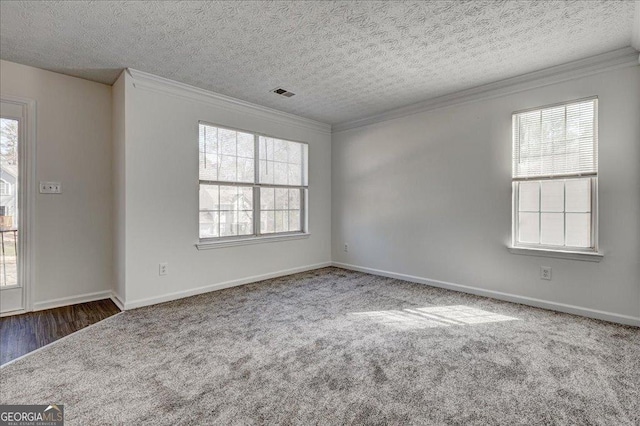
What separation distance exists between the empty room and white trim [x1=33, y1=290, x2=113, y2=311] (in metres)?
0.03

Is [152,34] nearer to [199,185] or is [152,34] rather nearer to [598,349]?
[199,185]

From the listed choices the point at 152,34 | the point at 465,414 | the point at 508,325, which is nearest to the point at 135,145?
the point at 152,34

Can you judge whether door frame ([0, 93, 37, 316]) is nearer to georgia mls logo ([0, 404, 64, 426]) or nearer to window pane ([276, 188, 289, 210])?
georgia mls logo ([0, 404, 64, 426])

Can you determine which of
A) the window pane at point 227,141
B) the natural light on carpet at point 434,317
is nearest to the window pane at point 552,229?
the natural light on carpet at point 434,317

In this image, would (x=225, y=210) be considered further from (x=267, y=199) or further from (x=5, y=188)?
(x=5, y=188)

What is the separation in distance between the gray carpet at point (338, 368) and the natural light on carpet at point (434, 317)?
2 cm

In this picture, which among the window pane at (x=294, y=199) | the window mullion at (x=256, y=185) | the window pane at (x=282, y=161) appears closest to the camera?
the window mullion at (x=256, y=185)

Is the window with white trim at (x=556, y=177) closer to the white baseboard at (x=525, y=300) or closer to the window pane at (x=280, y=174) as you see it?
the white baseboard at (x=525, y=300)

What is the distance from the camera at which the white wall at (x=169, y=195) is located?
3.28 metres

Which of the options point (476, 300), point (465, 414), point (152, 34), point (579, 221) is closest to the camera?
point (465, 414)

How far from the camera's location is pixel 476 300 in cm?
356

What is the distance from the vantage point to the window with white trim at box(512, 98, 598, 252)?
3.05m

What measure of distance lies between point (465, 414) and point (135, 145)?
3.68m

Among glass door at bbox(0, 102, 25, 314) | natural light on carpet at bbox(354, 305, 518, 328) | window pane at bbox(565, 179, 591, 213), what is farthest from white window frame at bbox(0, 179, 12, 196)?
window pane at bbox(565, 179, 591, 213)
